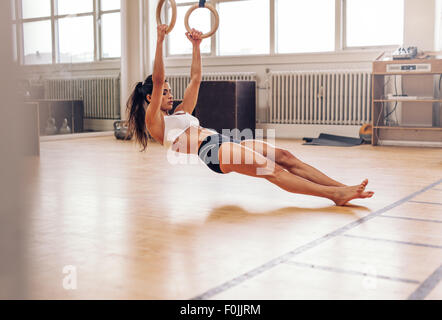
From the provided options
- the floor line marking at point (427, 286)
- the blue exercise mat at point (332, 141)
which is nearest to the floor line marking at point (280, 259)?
the floor line marking at point (427, 286)

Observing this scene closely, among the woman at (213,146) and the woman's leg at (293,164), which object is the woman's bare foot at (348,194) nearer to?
the woman at (213,146)

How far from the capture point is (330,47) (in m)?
7.04

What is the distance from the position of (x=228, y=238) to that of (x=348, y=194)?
854mm

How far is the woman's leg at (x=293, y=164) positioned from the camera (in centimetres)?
293

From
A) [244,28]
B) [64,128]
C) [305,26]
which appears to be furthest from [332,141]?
[64,128]

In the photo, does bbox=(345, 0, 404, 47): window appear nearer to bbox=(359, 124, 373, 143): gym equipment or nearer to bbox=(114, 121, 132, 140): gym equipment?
bbox=(359, 124, 373, 143): gym equipment

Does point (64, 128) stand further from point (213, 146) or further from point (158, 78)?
point (213, 146)

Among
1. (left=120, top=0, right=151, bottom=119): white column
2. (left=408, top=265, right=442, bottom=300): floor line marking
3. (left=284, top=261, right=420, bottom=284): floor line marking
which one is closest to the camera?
(left=408, top=265, right=442, bottom=300): floor line marking

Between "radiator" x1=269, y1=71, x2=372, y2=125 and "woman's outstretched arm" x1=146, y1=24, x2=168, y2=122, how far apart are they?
430cm

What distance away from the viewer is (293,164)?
295cm

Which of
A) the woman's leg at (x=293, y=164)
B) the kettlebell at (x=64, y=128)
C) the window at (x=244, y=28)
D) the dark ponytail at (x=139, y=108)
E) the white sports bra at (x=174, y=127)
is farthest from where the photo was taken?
the window at (x=244, y=28)

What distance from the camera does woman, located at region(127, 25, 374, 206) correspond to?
2.81m

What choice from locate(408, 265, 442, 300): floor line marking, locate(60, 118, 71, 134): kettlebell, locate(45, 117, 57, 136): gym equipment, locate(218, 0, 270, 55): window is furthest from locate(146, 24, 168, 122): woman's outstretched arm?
locate(218, 0, 270, 55): window

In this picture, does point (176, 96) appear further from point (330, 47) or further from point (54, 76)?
point (330, 47)
